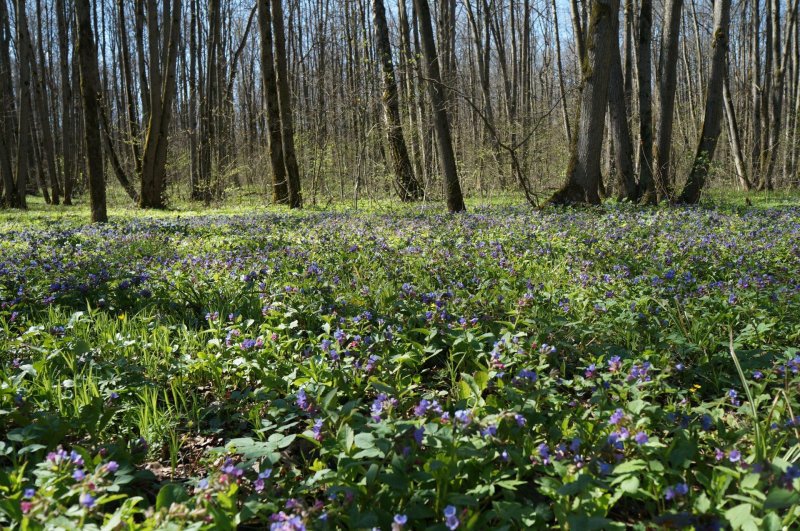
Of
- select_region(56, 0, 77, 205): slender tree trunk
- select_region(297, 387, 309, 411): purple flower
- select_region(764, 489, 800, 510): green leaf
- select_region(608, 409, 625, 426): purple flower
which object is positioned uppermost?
select_region(56, 0, 77, 205): slender tree trunk

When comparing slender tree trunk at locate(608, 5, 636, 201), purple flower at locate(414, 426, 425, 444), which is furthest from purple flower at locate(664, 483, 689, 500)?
slender tree trunk at locate(608, 5, 636, 201)

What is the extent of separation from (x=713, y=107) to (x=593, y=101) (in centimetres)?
280

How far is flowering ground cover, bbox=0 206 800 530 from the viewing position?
4.83ft

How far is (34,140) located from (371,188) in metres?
Result: 21.0

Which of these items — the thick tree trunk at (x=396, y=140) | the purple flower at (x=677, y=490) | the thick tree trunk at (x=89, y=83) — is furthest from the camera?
the thick tree trunk at (x=396, y=140)

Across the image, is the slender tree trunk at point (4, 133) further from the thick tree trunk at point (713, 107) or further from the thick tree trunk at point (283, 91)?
the thick tree trunk at point (713, 107)

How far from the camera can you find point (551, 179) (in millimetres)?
19953

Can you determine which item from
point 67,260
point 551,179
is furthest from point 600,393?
point 551,179

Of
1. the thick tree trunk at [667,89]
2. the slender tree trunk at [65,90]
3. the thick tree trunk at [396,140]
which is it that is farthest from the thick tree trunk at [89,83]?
the slender tree trunk at [65,90]

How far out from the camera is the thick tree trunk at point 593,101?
8336mm

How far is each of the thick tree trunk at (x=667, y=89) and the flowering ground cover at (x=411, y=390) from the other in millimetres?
5029

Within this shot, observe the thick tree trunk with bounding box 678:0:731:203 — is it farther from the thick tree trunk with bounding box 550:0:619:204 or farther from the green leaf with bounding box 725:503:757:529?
the green leaf with bounding box 725:503:757:529

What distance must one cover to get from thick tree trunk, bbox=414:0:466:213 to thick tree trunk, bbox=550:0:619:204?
1.95 meters

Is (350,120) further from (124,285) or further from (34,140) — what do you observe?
(34,140)
